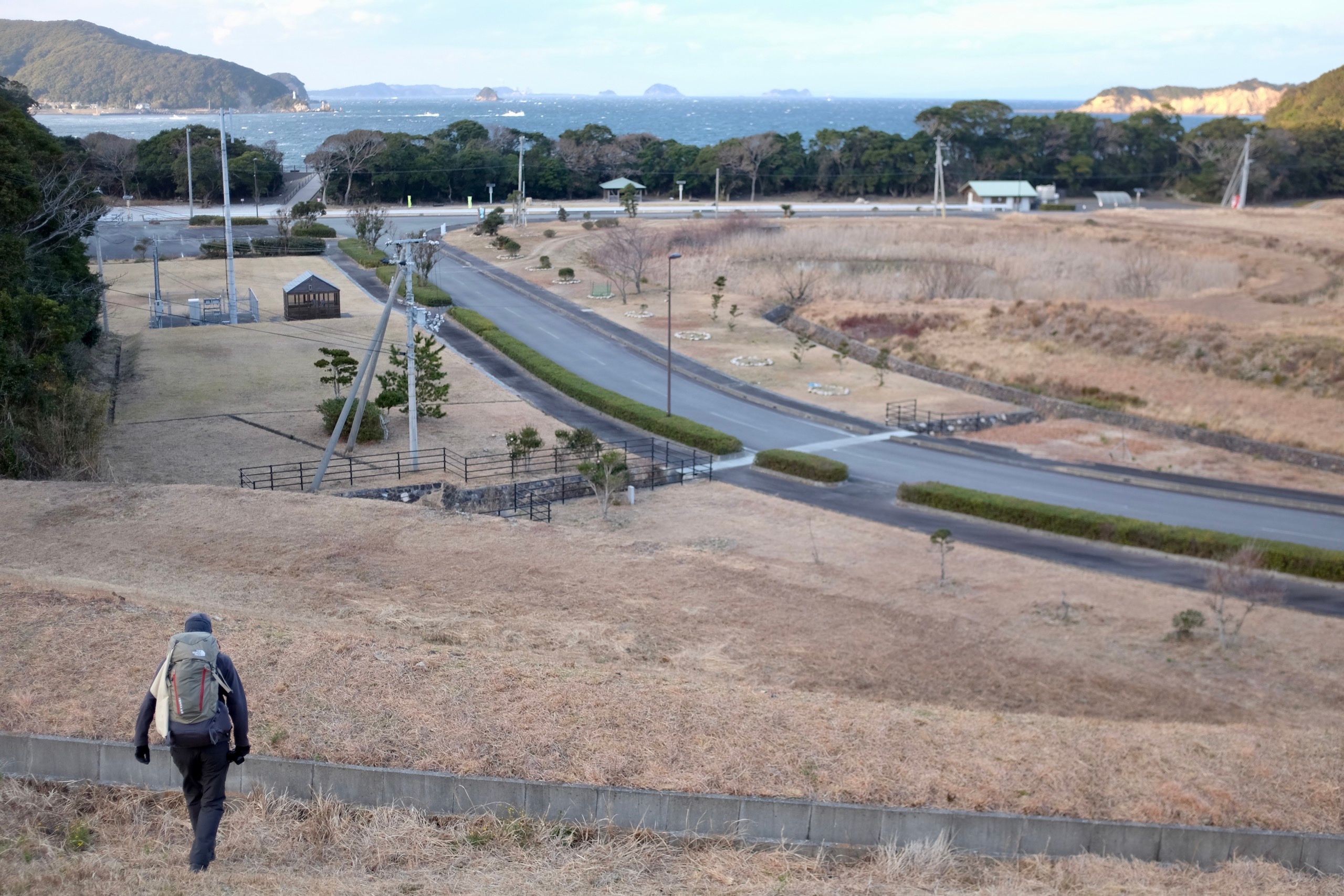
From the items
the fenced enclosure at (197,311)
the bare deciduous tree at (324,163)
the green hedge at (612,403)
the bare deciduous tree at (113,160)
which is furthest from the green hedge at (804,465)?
the bare deciduous tree at (324,163)

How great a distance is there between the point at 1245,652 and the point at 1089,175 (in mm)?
109182

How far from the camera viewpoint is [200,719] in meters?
8.50

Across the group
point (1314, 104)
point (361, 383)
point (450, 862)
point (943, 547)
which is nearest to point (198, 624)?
point (450, 862)

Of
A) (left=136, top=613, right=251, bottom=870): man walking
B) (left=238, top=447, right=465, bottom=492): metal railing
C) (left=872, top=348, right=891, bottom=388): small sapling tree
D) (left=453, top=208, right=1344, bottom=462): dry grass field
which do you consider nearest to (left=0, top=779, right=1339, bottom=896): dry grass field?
(left=136, top=613, right=251, bottom=870): man walking

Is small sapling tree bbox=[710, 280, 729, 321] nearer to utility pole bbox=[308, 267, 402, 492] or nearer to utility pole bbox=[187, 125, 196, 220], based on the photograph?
utility pole bbox=[308, 267, 402, 492]

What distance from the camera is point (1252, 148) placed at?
115m

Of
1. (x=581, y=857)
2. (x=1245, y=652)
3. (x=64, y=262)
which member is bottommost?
(x=1245, y=652)

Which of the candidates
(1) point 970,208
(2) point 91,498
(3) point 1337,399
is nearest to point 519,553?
(2) point 91,498

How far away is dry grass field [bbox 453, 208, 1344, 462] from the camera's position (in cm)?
4606

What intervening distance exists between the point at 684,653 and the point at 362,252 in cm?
5938

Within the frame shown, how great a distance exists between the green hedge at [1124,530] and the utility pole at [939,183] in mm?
65851

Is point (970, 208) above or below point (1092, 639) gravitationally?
above

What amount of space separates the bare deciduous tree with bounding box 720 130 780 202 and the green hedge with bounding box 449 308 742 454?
2607 inches

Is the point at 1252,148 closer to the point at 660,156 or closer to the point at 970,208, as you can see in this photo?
the point at 970,208
